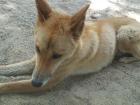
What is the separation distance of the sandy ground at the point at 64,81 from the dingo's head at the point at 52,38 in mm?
465

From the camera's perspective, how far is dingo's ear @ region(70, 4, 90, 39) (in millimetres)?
4281

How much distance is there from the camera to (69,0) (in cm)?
741

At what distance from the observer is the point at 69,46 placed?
→ 443 cm

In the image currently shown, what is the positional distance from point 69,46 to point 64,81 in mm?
883

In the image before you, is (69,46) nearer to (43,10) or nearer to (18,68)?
(43,10)

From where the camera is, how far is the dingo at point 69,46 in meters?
4.31

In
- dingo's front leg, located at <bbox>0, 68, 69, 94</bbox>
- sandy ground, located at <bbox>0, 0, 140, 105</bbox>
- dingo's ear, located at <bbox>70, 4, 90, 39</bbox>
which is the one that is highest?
dingo's ear, located at <bbox>70, 4, 90, 39</bbox>

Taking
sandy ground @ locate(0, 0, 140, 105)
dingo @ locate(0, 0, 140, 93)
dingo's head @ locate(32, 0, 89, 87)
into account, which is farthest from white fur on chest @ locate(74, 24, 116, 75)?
dingo's head @ locate(32, 0, 89, 87)

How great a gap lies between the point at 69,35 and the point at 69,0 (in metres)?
3.12

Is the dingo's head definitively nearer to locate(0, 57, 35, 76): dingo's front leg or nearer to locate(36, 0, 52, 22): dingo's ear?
locate(36, 0, 52, 22): dingo's ear

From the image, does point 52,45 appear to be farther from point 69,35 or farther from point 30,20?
point 30,20

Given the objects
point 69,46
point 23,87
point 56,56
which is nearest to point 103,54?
point 69,46

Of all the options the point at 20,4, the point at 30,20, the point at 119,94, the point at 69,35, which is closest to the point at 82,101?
the point at 119,94

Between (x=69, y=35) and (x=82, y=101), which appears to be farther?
(x=82, y=101)
